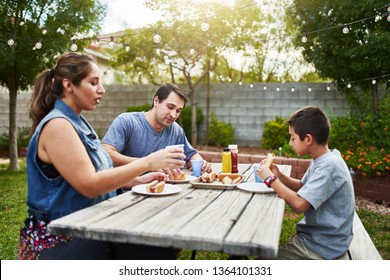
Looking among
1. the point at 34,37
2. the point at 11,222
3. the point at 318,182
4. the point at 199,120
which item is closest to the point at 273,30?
the point at 199,120

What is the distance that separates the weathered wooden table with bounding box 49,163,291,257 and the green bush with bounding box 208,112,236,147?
21.6 ft

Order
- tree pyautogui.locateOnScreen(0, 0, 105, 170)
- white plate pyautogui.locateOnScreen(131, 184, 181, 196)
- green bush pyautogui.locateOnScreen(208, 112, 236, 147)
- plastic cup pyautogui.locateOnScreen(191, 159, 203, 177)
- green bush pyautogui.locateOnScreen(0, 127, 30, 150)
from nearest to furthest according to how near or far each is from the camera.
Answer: white plate pyautogui.locateOnScreen(131, 184, 181, 196) < plastic cup pyautogui.locateOnScreen(191, 159, 203, 177) < tree pyautogui.locateOnScreen(0, 0, 105, 170) < green bush pyautogui.locateOnScreen(208, 112, 236, 147) < green bush pyautogui.locateOnScreen(0, 127, 30, 150)

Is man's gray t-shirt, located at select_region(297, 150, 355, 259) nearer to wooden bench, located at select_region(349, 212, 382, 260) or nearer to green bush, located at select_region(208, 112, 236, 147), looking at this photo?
wooden bench, located at select_region(349, 212, 382, 260)

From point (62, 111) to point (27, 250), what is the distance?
0.68 metres

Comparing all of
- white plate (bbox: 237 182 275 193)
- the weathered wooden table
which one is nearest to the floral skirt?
the weathered wooden table

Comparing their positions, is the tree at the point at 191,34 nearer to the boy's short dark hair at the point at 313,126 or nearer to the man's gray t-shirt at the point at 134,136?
the man's gray t-shirt at the point at 134,136

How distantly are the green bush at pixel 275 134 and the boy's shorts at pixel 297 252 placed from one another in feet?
19.0

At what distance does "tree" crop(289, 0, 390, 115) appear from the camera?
5.88 m

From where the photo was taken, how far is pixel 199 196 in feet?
7.07

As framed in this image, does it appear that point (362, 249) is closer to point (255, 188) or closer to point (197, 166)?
point (255, 188)

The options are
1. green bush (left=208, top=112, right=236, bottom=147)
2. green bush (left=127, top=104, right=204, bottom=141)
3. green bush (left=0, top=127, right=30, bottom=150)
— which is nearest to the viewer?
green bush (left=208, top=112, right=236, bottom=147)

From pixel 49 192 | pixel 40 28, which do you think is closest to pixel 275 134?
pixel 40 28

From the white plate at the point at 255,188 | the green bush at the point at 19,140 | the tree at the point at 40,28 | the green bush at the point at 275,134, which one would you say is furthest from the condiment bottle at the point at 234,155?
the green bush at the point at 19,140

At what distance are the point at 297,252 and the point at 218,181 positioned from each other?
0.64m
